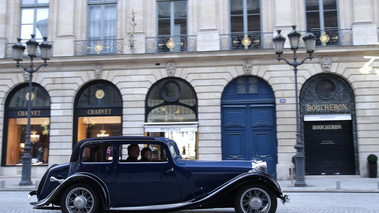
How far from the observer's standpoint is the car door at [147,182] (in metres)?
6.93

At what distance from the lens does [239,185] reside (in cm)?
679

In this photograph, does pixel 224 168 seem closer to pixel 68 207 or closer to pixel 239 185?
pixel 239 185

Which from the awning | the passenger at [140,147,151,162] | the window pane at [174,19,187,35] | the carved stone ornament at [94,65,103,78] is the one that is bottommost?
the passenger at [140,147,151,162]

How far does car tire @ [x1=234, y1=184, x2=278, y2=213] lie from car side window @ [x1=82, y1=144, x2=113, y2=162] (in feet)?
8.77

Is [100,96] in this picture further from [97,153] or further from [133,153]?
[133,153]

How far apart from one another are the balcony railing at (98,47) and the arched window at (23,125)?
299 cm

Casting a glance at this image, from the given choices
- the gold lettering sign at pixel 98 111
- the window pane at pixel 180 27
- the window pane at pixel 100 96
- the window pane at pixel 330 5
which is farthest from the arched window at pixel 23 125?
the window pane at pixel 330 5

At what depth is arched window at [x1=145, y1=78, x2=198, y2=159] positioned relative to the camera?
1816 centimetres

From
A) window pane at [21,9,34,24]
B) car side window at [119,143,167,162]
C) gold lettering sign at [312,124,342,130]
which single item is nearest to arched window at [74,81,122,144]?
window pane at [21,9,34,24]

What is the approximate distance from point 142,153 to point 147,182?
60cm

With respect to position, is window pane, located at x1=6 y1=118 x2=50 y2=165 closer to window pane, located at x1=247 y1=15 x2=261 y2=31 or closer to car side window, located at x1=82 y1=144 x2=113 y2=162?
window pane, located at x1=247 y1=15 x2=261 y2=31

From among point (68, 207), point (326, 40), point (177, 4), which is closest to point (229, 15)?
point (177, 4)

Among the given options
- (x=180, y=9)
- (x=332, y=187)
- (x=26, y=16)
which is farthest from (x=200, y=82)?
(x=26, y=16)

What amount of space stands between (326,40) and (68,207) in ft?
49.8
